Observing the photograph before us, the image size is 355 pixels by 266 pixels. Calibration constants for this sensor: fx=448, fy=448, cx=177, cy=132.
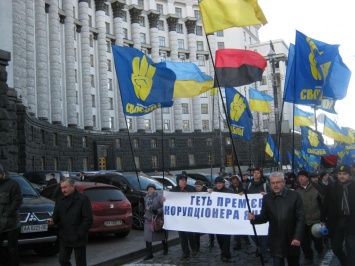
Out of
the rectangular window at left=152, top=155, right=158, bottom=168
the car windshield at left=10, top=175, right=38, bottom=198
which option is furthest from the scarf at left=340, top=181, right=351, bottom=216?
the rectangular window at left=152, top=155, right=158, bottom=168

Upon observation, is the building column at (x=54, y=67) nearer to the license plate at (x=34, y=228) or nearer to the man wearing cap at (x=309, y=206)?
the license plate at (x=34, y=228)

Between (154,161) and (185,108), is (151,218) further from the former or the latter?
(185,108)

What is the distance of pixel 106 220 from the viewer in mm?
11336

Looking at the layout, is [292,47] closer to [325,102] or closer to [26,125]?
[325,102]

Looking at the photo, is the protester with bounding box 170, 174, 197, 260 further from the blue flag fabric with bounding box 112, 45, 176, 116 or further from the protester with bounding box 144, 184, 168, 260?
the blue flag fabric with bounding box 112, 45, 176, 116

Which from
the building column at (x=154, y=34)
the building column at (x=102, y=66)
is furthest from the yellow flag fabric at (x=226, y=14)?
the building column at (x=154, y=34)

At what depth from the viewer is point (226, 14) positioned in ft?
27.5

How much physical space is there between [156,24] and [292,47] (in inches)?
2091

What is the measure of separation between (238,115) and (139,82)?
5788 millimetres

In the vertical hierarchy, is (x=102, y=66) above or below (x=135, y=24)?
below

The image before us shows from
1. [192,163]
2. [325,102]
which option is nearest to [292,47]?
[325,102]

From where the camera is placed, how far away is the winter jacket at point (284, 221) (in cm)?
567

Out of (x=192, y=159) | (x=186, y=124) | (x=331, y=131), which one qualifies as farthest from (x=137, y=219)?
(x=186, y=124)

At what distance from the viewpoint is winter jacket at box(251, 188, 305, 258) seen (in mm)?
5672
